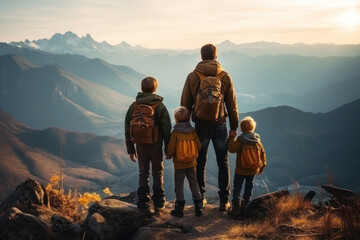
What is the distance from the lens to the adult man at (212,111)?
20.7 ft

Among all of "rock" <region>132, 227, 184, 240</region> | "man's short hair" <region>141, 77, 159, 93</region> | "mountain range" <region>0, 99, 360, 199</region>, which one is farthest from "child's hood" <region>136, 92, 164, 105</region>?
"mountain range" <region>0, 99, 360, 199</region>

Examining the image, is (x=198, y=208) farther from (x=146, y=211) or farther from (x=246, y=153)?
(x=246, y=153)

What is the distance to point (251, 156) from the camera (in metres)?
6.42

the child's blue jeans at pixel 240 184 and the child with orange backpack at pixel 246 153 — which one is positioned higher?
the child with orange backpack at pixel 246 153

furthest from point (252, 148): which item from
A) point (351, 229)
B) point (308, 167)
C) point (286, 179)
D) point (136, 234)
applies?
point (308, 167)

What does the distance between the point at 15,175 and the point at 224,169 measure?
176m

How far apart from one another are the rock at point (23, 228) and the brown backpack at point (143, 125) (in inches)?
91.8

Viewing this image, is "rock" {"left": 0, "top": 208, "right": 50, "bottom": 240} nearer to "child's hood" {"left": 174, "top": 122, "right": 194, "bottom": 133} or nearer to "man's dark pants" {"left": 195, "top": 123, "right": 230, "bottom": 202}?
"child's hood" {"left": 174, "top": 122, "right": 194, "bottom": 133}

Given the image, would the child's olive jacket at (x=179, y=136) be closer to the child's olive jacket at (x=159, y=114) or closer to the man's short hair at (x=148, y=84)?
the child's olive jacket at (x=159, y=114)

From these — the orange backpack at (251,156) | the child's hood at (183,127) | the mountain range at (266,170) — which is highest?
the child's hood at (183,127)

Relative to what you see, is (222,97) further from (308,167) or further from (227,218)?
(308,167)

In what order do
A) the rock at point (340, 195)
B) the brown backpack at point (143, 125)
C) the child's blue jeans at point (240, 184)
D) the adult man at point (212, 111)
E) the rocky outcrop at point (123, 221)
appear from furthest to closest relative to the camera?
the child's blue jeans at point (240, 184), the adult man at point (212, 111), the brown backpack at point (143, 125), the rock at point (340, 195), the rocky outcrop at point (123, 221)

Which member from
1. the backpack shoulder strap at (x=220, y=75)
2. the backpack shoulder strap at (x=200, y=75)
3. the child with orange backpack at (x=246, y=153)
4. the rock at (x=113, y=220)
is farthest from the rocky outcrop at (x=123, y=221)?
the backpack shoulder strap at (x=200, y=75)

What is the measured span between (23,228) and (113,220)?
149 cm
